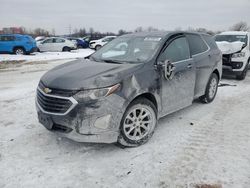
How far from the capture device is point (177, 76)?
4297mm

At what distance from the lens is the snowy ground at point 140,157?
2992 millimetres

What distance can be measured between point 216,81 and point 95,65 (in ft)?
11.1

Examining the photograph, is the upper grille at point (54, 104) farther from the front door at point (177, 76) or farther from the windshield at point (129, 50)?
the front door at point (177, 76)

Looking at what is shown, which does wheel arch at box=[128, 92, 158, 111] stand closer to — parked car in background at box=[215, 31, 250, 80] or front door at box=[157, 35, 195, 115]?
front door at box=[157, 35, 195, 115]

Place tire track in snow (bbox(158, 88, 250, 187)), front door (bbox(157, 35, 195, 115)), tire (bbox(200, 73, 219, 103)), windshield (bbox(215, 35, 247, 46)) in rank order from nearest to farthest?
tire track in snow (bbox(158, 88, 250, 187)), front door (bbox(157, 35, 195, 115)), tire (bbox(200, 73, 219, 103)), windshield (bbox(215, 35, 247, 46))

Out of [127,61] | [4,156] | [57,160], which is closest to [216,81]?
[127,61]

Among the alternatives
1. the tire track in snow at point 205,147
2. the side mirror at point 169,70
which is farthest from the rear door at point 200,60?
the side mirror at point 169,70

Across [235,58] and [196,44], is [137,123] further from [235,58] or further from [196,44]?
[235,58]

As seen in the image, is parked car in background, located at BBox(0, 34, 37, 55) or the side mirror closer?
the side mirror

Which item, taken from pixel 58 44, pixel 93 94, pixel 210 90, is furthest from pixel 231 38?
pixel 58 44

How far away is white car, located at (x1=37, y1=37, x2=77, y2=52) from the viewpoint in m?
23.6

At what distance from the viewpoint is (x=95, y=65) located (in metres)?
4.00

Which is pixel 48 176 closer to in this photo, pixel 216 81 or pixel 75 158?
pixel 75 158

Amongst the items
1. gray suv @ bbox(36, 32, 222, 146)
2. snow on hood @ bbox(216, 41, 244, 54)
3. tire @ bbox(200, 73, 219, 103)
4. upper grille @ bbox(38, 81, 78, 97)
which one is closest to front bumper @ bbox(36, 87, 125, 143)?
gray suv @ bbox(36, 32, 222, 146)
